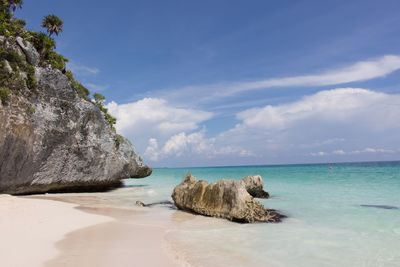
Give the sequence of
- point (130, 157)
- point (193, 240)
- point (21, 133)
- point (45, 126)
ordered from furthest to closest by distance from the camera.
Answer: point (130, 157)
point (45, 126)
point (21, 133)
point (193, 240)

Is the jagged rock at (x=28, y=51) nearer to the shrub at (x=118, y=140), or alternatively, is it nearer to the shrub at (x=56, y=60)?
the shrub at (x=56, y=60)

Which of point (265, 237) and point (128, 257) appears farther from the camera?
point (265, 237)

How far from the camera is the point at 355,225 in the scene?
1508 centimetres

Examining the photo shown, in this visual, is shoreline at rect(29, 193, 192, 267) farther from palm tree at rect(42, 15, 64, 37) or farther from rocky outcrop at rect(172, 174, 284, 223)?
palm tree at rect(42, 15, 64, 37)

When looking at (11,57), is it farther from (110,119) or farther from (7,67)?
(110,119)

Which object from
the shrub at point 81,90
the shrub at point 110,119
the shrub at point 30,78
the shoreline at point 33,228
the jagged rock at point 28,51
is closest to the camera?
the shoreline at point 33,228

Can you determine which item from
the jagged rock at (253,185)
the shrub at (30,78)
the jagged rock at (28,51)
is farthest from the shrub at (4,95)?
the jagged rock at (253,185)

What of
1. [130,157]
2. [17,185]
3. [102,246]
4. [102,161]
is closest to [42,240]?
[102,246]

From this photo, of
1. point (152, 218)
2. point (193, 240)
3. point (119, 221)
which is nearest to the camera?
point (193, 240)

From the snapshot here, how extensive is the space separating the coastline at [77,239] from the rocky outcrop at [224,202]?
2.59 meters

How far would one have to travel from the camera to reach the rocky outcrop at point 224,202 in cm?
1541

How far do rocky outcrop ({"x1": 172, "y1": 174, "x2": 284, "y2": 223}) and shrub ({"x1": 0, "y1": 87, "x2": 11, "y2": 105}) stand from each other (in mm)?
11601

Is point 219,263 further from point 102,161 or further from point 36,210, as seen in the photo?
point 102,161

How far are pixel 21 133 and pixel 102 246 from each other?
14344 mm
